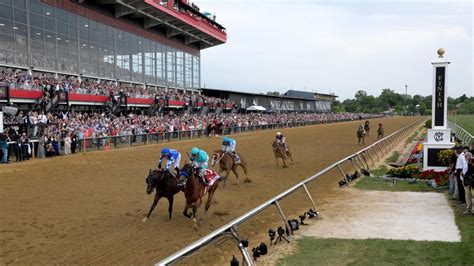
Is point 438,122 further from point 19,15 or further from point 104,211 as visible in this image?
point 19,15

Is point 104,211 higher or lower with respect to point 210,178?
lower

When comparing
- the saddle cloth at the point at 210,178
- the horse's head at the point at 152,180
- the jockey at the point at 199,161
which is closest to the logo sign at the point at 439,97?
the saddle cloth at the point at 210,178

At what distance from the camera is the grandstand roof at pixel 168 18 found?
1615 inches

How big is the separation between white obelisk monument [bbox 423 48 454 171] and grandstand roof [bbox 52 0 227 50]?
2825 cm

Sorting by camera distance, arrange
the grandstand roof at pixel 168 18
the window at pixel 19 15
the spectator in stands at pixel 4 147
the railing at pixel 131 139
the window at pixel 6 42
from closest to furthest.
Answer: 1. the spectator in stands at pixel 4 147
2. the railing at pixel 131 139
3. the window at pixel 6 42
4. the window at pixel 19 15
5. the grandstand roof at pixel 168 18

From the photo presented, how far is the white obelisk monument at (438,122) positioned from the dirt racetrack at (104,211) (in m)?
3.50

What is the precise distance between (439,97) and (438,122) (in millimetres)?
915

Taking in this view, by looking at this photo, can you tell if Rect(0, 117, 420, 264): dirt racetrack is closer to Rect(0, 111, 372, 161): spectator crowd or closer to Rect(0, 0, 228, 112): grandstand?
Rect(0, 111, 372, 161): spectator crowd

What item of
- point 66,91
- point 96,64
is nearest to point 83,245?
point 66,91

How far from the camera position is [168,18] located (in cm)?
4872

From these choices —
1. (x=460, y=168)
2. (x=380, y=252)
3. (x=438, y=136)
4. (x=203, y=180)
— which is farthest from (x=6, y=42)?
(x=380, y=252)

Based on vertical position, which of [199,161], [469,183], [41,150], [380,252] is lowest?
[380,252]

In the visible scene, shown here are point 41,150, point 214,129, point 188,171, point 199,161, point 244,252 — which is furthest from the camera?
point 214,129

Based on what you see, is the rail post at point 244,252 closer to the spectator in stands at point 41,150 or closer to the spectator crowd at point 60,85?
the spectator in stands at point 41,150
